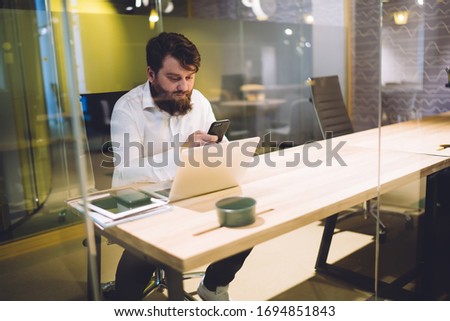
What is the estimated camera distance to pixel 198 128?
62.2 inches

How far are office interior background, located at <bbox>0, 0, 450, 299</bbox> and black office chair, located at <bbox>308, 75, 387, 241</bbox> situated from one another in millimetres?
83

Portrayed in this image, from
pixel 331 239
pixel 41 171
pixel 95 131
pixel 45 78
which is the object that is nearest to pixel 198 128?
pixel 95 131

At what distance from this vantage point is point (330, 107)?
123 inches

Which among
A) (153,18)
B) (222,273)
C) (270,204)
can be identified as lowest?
(222,273)

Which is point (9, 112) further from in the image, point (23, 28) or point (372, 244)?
point (372, 244)

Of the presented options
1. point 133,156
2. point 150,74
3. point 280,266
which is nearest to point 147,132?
point 133,156

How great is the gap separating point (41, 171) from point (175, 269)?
2.39 metres

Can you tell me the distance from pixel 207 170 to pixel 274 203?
0.23m

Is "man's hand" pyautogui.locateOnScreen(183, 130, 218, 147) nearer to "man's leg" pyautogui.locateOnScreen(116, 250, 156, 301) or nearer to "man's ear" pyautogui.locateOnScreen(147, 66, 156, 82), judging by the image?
"man's ear" pyautogui.locateOnScreen(147, 66, 156, 82)

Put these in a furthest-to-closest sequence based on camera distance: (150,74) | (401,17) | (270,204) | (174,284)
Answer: (401,17), (150,74), (270,204), (174,284)

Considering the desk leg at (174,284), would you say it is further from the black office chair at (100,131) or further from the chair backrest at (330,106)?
the chair backrest at (330,106)

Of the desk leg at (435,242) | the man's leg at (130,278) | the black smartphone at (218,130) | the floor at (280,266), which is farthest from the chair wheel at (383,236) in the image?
the man's leg at (130,278)

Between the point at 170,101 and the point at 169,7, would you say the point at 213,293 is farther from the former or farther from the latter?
the point at 169,7

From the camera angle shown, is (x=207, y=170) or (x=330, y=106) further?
(x=330, y=106)
